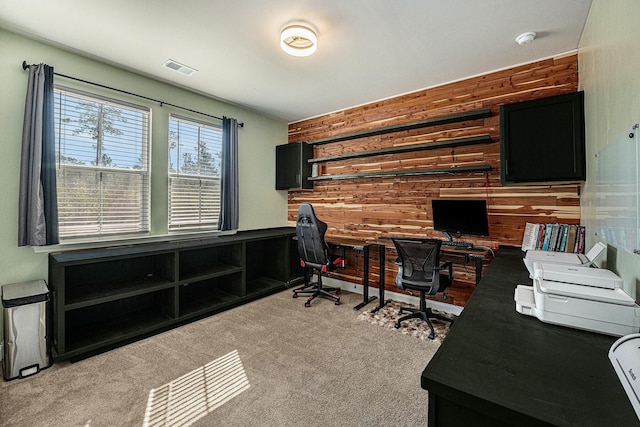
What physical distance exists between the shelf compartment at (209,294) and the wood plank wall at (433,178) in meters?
1.68

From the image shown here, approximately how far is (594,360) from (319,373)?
1.78 metres

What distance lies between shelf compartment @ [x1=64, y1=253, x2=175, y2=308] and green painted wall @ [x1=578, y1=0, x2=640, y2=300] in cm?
358

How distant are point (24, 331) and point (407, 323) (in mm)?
3441

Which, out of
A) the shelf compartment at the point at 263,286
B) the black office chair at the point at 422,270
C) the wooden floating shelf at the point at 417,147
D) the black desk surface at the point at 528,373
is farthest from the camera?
the shelf compartment at the point at 263,286

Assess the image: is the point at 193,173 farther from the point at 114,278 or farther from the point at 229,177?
the point at 114,278

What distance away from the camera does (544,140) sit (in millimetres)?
2484

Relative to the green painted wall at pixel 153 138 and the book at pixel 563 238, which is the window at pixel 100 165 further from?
the book at pixel 563 238

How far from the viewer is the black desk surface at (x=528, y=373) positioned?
66 centimetres

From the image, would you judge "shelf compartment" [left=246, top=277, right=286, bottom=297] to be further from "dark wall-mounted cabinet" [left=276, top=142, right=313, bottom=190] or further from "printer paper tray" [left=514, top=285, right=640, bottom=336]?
"printer paper tray" [left=514, top=285, right=640, bottom=336]

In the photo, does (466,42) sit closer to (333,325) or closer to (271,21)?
(271,21)

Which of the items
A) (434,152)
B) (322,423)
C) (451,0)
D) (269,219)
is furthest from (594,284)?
(269,219)

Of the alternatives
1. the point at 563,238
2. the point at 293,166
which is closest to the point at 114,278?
the point at 293,166

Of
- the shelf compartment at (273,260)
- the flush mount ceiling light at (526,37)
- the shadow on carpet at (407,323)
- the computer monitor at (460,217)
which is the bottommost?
the shadow on carpet at (407,323)

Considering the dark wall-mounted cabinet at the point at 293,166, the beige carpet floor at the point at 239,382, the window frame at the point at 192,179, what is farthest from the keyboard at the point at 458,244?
the window frame at the point at 192,179
